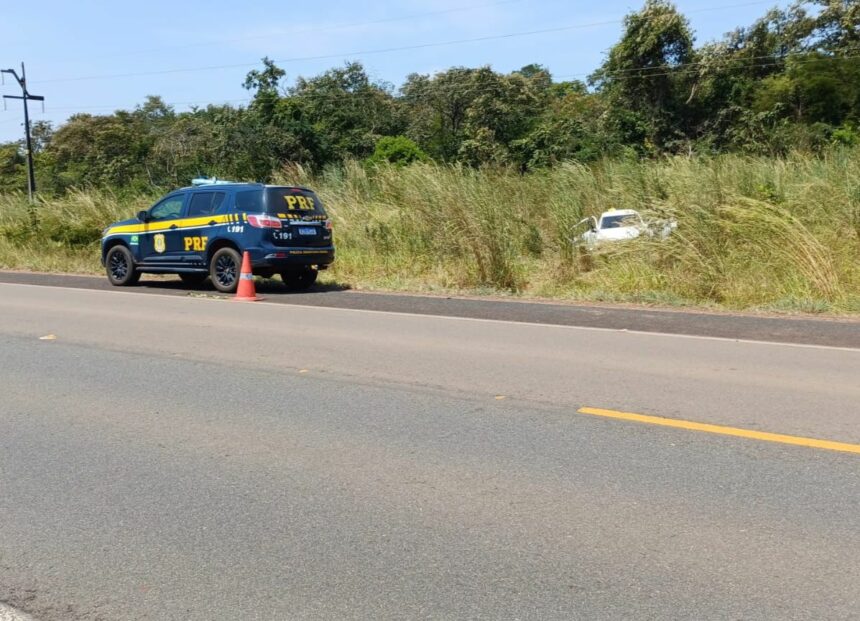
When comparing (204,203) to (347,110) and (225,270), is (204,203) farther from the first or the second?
(347,110)

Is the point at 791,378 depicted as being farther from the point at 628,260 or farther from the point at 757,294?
the point at 628,260

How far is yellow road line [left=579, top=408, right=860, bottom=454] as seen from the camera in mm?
5703

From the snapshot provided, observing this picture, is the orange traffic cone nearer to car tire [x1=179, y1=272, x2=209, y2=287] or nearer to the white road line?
the white road line

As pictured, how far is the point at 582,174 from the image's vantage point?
758 inches

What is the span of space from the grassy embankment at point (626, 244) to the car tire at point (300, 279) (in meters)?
0.97

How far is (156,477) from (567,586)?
9.04 feet

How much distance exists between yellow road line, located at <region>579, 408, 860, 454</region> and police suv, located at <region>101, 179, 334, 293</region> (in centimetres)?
991

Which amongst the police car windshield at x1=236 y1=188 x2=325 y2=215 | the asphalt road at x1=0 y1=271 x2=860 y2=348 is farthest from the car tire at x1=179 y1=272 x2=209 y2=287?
the police car windshield at x1=236 y1=188 x2=325 y2=215

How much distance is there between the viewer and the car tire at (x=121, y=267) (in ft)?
57.8

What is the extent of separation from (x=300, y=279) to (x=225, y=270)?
5.66ft

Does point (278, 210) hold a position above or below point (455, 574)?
above

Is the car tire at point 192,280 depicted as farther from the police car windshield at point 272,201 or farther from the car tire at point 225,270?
the police car windshield at point 272,201

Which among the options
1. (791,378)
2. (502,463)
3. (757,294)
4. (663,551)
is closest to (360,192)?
(757,294)

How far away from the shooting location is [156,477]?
17.3 ft
